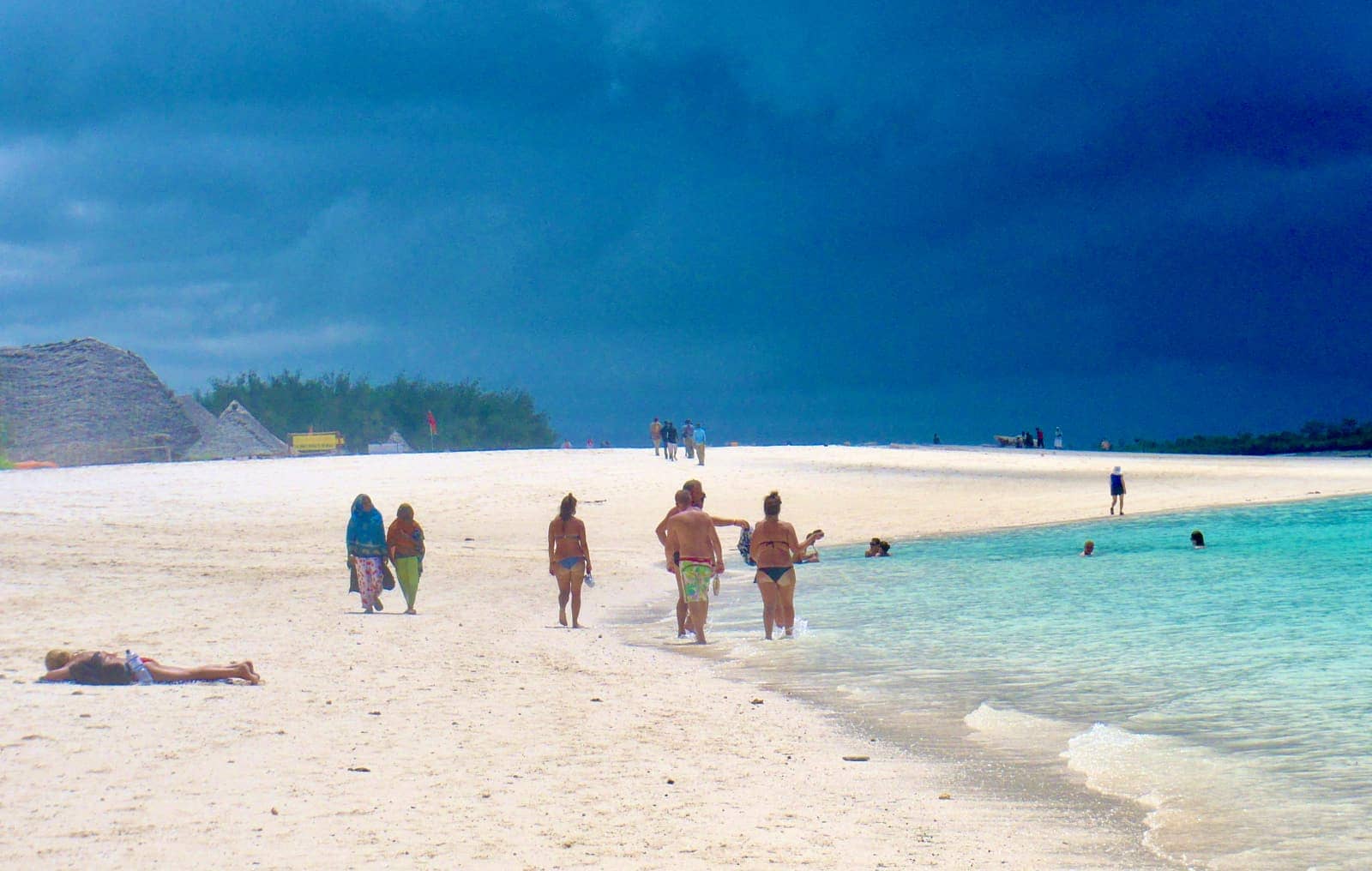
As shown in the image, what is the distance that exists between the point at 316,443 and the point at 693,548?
50.6 meters

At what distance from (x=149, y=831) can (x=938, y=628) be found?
12.3 metres

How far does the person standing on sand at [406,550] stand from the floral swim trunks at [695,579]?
4333 mm

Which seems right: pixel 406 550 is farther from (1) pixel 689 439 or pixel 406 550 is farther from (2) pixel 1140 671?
(1) pixel 689 439

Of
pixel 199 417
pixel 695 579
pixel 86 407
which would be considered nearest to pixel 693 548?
pixel 695 579

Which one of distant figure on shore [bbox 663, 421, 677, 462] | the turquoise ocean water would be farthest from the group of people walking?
the turquoise ocean water

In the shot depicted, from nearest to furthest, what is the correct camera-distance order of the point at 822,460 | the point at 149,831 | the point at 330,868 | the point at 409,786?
the point at 330,868
the point at 149,831
the point at 409,786
the point at 822,460

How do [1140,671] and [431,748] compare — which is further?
[1140,671]

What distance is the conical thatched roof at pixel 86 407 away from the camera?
52.2 meters

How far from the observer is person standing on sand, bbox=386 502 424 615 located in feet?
55.4

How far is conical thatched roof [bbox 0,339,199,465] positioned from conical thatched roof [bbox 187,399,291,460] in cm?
94

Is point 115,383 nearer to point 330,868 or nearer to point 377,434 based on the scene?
point 377,434

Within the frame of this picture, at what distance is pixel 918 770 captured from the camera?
8469 mm

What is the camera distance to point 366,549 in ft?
54.7

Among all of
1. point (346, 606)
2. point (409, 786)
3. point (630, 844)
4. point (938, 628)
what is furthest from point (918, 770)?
point (346, 606)
